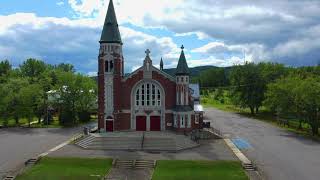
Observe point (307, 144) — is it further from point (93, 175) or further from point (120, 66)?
point (93, 175)

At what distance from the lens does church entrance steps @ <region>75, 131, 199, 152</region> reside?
4812 cm

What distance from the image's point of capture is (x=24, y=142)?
5384 centimetres

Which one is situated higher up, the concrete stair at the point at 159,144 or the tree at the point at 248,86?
the tree at the point at 248,86

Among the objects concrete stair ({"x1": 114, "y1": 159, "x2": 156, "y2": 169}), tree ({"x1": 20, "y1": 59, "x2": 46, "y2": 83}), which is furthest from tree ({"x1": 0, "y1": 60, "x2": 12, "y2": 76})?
concrete stair ({"x1": 114, "y1": 159, "x2": 156, "y2": 169})

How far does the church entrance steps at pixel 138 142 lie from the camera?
158 feet

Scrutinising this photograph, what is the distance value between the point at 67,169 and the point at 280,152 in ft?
69.2

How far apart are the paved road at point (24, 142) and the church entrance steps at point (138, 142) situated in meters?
4.66

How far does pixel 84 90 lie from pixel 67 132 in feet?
42.9

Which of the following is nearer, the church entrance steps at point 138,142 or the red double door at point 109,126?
the church entrance steps at point 138,142

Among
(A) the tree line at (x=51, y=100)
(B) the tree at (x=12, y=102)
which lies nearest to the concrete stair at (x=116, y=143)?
(A) the tree line at (x=51, y=100)

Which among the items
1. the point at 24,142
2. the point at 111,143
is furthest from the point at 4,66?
the point at 111,143

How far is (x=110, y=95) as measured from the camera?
55.2 metres

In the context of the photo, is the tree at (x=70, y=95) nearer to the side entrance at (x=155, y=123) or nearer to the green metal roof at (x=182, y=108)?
the side entrance at (x=155, y=123)

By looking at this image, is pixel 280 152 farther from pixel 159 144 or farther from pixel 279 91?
pixel 279 91
